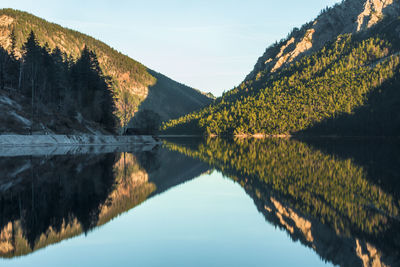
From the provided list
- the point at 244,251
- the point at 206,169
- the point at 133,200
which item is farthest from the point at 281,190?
the point at 206,169

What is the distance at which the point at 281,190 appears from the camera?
68.2ft

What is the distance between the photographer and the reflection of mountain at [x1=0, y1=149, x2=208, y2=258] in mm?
11398

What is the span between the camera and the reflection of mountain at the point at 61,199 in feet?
37.4

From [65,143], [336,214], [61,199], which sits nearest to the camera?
[336,214]

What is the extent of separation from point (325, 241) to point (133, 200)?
9820 mm

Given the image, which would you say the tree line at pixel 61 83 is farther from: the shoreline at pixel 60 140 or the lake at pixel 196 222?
the lake at pixel 196 222

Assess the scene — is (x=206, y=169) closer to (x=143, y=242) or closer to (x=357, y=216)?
(x=357, y=216)

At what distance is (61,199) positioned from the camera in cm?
1669

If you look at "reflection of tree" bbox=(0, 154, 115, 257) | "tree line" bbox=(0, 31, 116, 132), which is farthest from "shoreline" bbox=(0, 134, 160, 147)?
"reflection of tree" bbox=(0, 154, 115, 257)

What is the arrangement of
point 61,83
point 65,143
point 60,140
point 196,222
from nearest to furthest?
point 196,222 → point 60,140 → point 65,143 → point 61,83

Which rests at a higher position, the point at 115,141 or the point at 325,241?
the point at 325,241

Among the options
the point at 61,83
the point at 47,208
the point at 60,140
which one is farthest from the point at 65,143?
the point at 47,208

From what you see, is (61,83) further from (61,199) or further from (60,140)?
(61,199)

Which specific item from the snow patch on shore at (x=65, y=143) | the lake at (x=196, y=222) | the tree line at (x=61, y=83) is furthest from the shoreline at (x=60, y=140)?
the lake at (x=196, y=222)
